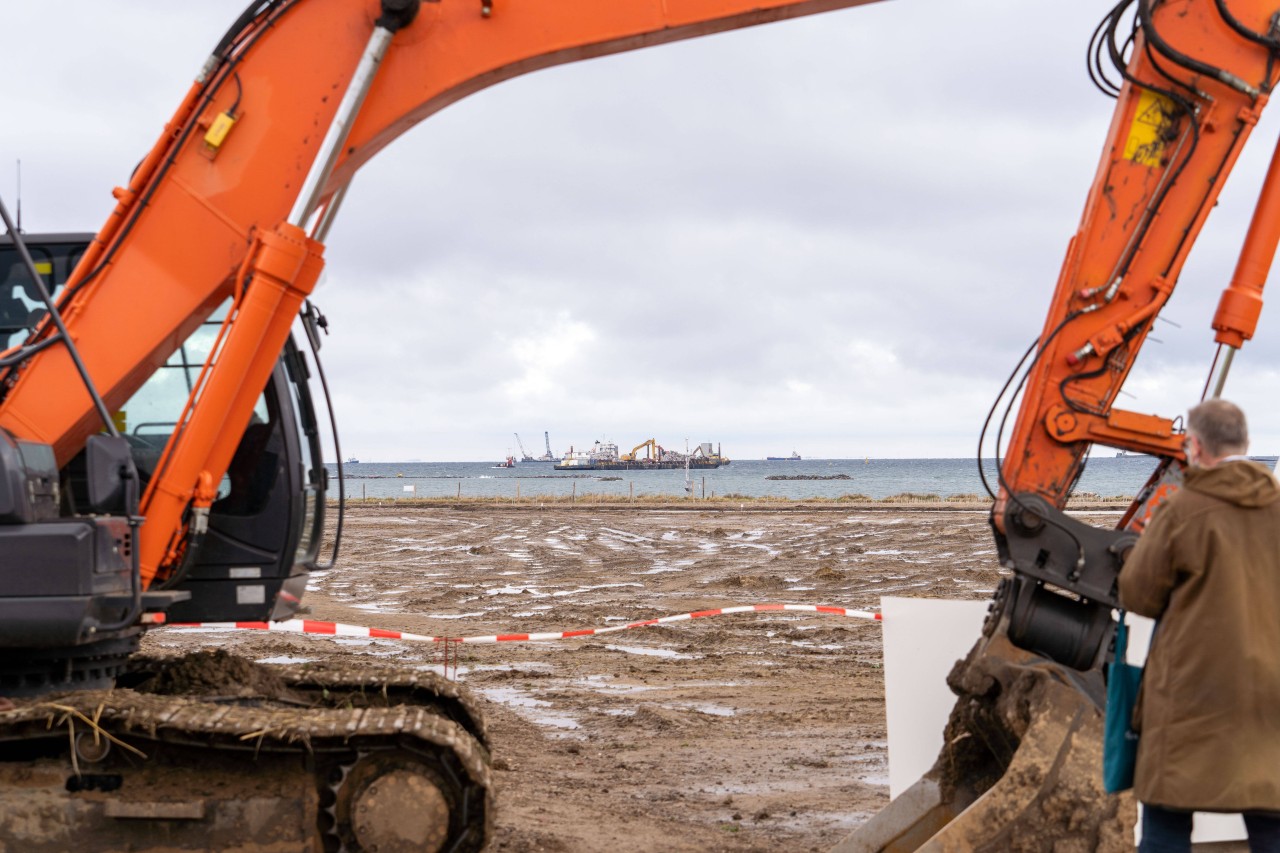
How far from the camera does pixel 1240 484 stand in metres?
3.88

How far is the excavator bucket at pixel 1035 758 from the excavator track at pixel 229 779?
6.61 ft

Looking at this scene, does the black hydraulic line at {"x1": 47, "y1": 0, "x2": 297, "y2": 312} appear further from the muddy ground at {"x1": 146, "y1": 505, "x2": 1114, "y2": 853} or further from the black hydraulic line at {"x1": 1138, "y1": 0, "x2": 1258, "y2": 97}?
the black hydraulic line at {"x1": 1138, "y1": 0, "x2": 1258, "y2": 97}

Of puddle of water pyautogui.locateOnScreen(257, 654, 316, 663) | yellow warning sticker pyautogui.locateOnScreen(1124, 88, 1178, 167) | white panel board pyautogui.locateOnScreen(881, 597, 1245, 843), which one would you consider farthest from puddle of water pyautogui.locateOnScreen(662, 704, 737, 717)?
yellow warning sticker pyautogui.locateOnScreen(1124, 88, 1178, 167)

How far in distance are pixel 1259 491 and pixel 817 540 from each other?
84.1ft

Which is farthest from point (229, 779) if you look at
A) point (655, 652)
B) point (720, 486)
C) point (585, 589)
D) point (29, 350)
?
point (720, 486)

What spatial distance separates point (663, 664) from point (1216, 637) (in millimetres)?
9393

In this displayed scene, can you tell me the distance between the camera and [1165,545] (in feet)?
12.8

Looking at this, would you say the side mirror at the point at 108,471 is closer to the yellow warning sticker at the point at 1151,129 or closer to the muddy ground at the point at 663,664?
the muddy ground at the point at 663,664

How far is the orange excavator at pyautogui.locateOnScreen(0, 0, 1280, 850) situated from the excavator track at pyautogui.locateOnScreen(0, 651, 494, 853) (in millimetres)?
11

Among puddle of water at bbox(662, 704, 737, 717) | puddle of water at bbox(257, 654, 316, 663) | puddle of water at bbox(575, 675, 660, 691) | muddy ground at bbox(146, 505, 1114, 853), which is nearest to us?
muddy ground at bbox(146, 505, 1114, 853)

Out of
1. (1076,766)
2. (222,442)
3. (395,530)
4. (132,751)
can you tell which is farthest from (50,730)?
(395,530)

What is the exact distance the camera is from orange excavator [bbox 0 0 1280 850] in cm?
514

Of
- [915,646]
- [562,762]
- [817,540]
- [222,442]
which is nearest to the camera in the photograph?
[222,442]

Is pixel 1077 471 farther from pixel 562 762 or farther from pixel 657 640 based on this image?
pixel 657 640
